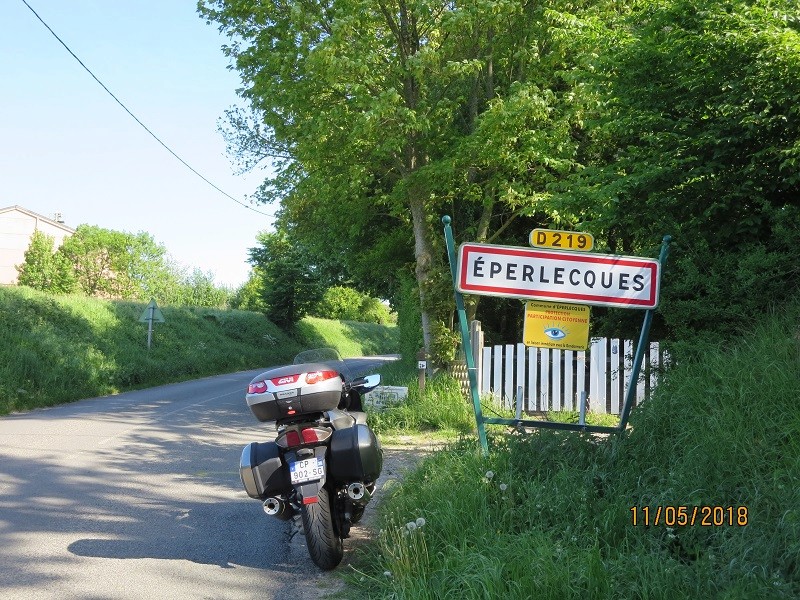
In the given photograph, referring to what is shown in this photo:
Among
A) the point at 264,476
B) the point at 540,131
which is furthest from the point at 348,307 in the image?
the point at 264,476

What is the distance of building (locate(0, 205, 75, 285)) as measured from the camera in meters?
69.1

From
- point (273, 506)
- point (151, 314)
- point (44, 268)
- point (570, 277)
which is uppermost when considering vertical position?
point (44, 268)

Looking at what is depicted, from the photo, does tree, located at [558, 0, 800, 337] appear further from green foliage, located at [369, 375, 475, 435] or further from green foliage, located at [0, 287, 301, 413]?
green foliage, located at [0, 287, 301, 413]

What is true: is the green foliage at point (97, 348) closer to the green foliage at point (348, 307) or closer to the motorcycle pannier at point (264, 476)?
the motorcycle pannier at point (264, 476)

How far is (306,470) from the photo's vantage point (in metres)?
5.12

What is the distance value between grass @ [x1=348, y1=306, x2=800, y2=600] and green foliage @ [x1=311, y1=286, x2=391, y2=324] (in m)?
60.9

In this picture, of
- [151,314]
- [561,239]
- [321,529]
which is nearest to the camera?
[321,529]

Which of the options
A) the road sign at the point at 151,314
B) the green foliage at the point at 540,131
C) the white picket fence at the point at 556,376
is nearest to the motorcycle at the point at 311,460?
the green foliage at the point at 540,131

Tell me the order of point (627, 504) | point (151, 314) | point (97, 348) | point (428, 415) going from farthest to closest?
point (151, 314)
point (97, 348)
point (428, 415)
point (627, 504)

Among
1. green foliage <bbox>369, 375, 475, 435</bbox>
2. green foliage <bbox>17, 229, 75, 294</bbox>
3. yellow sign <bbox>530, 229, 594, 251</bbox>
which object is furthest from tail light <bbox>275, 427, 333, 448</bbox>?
green foliage <bbox>17, 229, 75, 294</bbox>

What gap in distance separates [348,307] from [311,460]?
6991 cm

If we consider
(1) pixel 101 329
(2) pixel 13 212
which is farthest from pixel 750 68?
(2) pixel 13 212

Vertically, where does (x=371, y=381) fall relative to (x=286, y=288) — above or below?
below

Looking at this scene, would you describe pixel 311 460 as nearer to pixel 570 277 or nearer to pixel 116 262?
pixel 570 277
